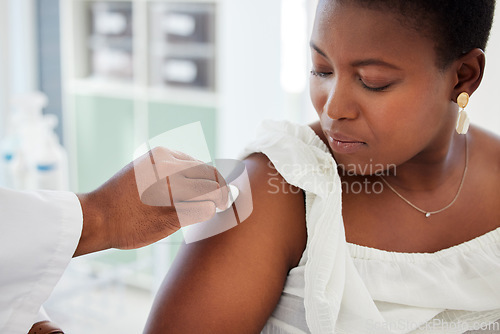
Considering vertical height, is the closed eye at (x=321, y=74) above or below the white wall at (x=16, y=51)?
above

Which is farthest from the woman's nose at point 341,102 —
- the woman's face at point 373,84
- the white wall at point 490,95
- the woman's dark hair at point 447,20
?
the white wall at point 490,95

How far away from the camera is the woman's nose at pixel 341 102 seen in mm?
782

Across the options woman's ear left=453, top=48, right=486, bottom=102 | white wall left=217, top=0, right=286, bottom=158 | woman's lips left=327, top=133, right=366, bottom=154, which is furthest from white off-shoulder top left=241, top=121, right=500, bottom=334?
white wall left=217, top=0, right=286, bottom=158

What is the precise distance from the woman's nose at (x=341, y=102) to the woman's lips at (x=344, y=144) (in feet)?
0.13

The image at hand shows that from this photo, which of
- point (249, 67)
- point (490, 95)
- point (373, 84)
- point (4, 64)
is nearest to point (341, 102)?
point (373, 84)

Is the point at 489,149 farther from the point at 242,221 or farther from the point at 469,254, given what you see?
the point at 242,221

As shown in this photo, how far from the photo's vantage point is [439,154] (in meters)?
0.99

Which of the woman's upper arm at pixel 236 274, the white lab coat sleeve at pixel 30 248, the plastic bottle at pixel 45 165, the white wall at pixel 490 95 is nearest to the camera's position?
the white lab coat sleeve at pixel 30 248

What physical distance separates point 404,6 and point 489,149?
0.46 metres

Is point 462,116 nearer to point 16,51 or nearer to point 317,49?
point 317,49

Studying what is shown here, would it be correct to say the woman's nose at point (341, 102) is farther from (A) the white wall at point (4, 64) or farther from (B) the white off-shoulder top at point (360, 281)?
(A) the white wall at point (4, 64)

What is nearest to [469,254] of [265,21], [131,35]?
[265,21]

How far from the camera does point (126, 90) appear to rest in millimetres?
2982

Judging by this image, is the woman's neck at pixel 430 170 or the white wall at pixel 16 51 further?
the white wall at pixel 16 51
